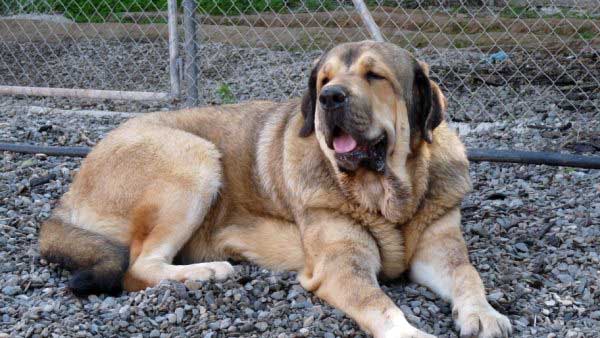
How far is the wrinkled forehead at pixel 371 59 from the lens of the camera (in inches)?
151

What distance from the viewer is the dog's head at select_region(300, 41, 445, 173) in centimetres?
365

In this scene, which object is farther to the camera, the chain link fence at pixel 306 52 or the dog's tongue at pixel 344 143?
the chain link fence at pixel 306 52

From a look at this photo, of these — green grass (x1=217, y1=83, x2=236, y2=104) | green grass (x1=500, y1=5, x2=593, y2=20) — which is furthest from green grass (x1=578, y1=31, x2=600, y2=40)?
green grass (x1=217, y1=83, x2=236, y2=104)

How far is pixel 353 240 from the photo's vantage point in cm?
386

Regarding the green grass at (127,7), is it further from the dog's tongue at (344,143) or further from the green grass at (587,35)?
the dog's tongue at (344,143)

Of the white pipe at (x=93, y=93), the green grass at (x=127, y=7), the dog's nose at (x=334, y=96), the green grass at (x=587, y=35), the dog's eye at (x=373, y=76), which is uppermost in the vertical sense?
the dog's nose at (x=334, y=96)

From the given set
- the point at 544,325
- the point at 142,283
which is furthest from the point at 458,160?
the point at 142,283

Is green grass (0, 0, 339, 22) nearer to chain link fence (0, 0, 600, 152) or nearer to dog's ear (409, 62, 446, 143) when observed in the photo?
chain link fence (0, 0, 600, 152)

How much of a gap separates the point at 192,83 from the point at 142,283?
3207 mm

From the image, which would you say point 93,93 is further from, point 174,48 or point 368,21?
point 368,21

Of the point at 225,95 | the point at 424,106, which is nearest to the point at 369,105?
the point at 424,106

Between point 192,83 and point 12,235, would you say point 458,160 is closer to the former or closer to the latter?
point 12,235

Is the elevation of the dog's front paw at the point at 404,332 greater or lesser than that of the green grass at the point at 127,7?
greater

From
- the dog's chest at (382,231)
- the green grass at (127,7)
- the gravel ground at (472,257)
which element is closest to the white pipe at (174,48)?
the gravel ground at (472,257)
